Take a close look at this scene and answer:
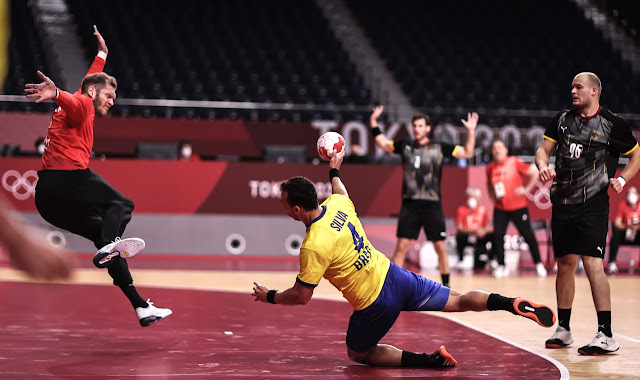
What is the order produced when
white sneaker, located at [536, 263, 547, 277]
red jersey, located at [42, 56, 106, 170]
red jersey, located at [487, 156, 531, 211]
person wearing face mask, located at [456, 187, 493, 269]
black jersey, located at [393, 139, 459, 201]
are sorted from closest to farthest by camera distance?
red jersey, located at [42, 56, 106, 170] → black jersey, located at [393, 139, 459, 201] → red jersey, located at [487, 156, 531, 211] → white sneaker, located at [536, 263, 547, 277] → person wearing face mask, located at [456, 187, 493, 269]

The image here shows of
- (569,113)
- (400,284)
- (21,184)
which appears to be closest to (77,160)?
(400,284)

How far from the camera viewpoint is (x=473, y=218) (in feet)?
47.4

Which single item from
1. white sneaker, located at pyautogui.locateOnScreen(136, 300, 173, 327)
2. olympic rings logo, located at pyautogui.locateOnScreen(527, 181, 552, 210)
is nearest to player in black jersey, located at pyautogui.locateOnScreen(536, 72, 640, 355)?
white sneaker, located at pyautogui.locateOnScreen(136, 300, 173, 327)

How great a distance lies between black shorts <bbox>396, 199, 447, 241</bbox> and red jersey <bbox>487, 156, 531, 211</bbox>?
309cm

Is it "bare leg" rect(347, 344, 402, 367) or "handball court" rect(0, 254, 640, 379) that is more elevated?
"bare leg" rect(347, 344, 402, 367)

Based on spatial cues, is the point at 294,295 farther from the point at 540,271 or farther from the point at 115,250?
the point at 540,271

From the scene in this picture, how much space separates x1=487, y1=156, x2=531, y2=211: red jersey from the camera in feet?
41.1

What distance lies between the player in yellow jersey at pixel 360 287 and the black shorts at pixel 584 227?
1166mm

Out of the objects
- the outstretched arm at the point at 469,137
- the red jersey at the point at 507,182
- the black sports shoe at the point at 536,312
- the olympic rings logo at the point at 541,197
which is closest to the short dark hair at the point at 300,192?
the black sports shoe at the point at 536,312

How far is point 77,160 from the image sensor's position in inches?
237

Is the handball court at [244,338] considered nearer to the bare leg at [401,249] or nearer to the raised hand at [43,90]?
the bare leg at [401,249]

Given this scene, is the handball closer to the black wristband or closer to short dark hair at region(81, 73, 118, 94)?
the black wristband

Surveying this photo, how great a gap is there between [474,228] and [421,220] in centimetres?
494

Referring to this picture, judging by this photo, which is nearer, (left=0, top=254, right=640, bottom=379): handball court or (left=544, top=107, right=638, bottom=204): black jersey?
(left=0, top=254, right=640, bottom=379): handball court
